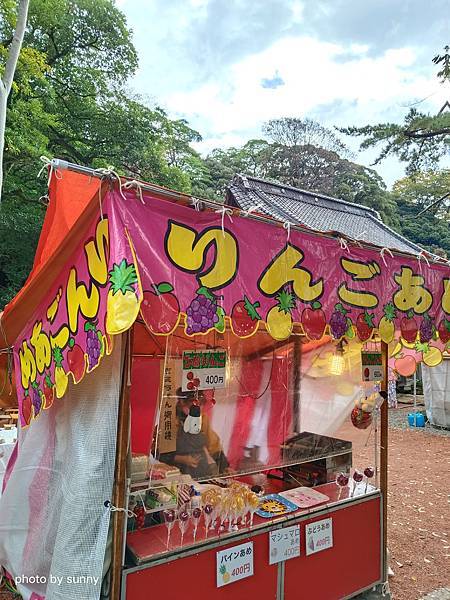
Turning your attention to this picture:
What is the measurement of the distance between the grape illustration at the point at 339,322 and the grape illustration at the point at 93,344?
69.4 inches

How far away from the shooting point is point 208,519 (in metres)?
3.26

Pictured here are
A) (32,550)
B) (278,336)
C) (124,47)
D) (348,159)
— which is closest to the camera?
(278,336)

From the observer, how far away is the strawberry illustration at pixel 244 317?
2.68m

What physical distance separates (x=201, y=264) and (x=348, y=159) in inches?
1622

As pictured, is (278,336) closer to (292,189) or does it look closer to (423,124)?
(423,124)

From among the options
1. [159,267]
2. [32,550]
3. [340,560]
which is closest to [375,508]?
[340,560]

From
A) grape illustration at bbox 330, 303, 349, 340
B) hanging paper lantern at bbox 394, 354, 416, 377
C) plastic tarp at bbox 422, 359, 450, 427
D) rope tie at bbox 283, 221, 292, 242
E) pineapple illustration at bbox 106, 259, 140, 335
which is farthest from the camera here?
plastic tarp at bbox 422, 359, 450, 427

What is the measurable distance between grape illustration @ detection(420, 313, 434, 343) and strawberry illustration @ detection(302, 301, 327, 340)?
4.31 ft

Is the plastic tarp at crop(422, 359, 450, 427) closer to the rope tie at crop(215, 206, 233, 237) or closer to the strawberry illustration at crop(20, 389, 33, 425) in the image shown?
the rope tie at crop(215, 206, 233, 237)

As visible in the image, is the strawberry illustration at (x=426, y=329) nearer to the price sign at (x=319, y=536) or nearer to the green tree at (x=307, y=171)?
the price sign at (x=319, y=536)

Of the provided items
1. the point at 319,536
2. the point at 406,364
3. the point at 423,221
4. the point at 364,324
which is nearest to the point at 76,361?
the point at 364,324

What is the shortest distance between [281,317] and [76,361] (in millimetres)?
1332

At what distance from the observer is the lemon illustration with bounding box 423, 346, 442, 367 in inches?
191

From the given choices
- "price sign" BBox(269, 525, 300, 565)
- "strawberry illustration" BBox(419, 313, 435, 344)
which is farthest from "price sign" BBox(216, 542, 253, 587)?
"strawberry illustration" BBox(419, 313, 435, 344)
